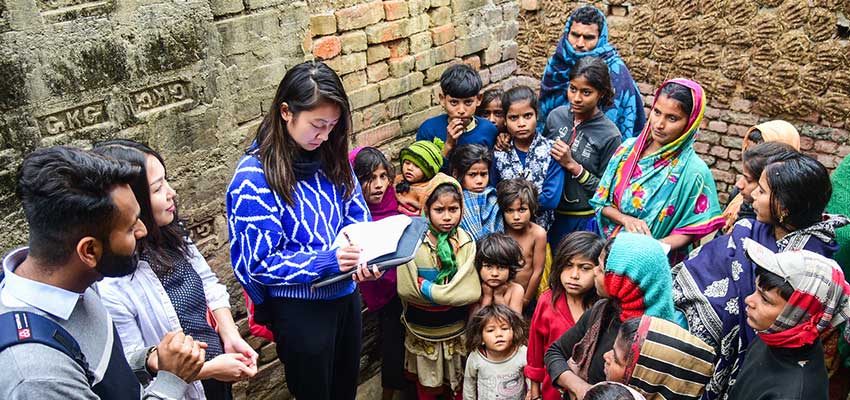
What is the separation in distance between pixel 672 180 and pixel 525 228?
0.91 m

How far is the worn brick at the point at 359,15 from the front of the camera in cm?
396

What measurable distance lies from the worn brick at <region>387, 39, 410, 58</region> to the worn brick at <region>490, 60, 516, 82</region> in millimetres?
938

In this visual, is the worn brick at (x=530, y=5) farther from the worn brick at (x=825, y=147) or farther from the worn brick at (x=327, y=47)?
the worn brick at (x=327, y=47)

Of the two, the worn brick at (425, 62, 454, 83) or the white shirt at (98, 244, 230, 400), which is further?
the worn brick at (425, 62, 454, 83)

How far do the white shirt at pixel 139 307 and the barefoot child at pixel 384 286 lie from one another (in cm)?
147

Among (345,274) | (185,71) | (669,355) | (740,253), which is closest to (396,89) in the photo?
(185,71)

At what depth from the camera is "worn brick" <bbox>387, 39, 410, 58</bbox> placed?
4.36m

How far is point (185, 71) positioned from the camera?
3248 millimetres

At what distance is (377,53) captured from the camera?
4.25 meters

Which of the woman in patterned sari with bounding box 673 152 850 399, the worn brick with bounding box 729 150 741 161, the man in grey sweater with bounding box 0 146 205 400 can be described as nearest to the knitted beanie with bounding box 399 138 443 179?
the woman in patterned sari with bounding box 673 152 850 399

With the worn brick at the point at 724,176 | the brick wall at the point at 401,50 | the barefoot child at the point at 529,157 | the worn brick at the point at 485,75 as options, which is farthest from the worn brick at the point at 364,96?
the worn brick at the point at 724,176

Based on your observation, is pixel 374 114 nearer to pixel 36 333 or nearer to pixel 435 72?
pixel 435 72

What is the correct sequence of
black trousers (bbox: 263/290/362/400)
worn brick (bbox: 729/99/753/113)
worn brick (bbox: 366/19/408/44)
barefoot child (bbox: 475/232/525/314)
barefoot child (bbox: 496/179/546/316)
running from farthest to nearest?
worn brick (bbox: 729/99/753/113)
worn brick (bbox: 366/19/408/44)
barefoot child (bbox: 496/179/546/316)
barefoot child (bbox: 475/232/525/314)
black trousers (bbox: 263/290/362/400)

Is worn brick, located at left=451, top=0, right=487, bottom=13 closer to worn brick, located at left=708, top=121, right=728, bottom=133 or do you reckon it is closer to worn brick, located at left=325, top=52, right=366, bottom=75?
worn brick, located at left=325, top=52, right=366, bottom=75
